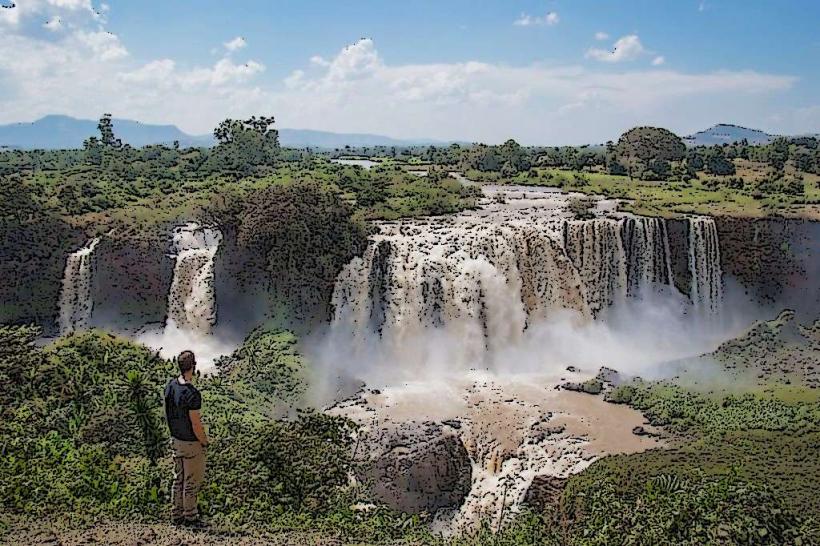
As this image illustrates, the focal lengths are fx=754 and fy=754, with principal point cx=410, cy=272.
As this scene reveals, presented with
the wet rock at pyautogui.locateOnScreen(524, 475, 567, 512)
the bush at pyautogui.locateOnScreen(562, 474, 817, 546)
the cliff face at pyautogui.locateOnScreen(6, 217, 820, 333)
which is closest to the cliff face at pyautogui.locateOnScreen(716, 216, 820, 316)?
the cliff face at pyautogui.locateOnScreen(6, 217, 820, 333)

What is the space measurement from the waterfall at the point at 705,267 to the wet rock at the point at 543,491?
13.4m

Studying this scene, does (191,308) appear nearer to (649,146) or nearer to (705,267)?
(705,267)

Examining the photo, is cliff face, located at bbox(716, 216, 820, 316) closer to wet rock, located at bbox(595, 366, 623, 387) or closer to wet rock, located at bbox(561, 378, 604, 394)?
wet rock, located at bbox(595, 366, 623, 387)

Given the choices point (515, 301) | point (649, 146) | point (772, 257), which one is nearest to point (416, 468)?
point (515, 301)

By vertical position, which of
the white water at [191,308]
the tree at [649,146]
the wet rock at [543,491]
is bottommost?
the wet rock at [543,491]

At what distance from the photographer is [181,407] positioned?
6.45m

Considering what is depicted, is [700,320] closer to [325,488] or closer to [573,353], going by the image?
[573,353]

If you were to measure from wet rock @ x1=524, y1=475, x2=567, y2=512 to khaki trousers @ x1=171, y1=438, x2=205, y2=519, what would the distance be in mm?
7412

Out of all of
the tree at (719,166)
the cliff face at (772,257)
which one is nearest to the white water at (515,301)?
the cliff face at (772,257)

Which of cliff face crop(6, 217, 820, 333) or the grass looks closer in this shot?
cliff face crop(6, 217, 820, 333)

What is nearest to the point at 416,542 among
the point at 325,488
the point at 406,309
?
the point at 325,488

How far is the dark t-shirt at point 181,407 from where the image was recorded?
21.1ft

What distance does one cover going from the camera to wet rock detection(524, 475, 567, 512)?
1290 centimetres

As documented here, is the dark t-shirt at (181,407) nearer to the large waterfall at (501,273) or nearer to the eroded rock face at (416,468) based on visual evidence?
the eroded rock face at (416,468)
